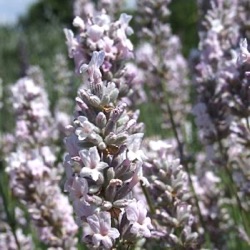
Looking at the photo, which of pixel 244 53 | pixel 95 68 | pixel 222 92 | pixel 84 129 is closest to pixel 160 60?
pixel 222 92

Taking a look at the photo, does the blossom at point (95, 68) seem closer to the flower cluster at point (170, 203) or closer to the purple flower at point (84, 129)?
the purple flower at point (84, 129)

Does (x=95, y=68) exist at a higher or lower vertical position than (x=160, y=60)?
lower

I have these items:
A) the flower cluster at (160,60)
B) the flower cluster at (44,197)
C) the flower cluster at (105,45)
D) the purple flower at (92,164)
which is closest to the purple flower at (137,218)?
the purple flower at (92,164)

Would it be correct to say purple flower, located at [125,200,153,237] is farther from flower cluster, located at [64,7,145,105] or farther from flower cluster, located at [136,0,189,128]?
flower cluster, located at [136,0,189,128]

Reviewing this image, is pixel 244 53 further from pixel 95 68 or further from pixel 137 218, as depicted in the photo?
pixel 137 218

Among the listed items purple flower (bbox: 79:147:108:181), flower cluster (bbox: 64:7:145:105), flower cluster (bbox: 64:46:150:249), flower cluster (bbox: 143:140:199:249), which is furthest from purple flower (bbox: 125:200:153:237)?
flower cluster (bbox: 64:7:145:105)

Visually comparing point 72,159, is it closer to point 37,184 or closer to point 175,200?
point 175,200

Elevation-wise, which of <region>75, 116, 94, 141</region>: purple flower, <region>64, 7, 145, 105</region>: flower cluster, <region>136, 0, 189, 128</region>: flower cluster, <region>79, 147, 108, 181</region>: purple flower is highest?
<region>136, 0, 189, 128</region>: flower cluster

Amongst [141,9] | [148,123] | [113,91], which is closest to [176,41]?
[148,123]
